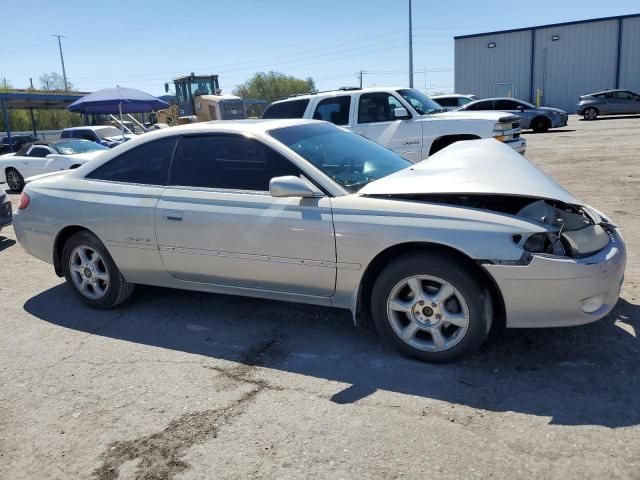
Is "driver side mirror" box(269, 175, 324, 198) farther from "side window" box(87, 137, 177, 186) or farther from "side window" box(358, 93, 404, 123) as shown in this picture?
"side window" box(358, 93, 404, 123)

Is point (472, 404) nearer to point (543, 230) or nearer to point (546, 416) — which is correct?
point (546, 416)

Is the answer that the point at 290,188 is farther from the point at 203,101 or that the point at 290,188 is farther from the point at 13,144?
the point at 13,144

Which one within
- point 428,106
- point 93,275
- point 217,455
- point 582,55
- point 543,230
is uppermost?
point 582,55

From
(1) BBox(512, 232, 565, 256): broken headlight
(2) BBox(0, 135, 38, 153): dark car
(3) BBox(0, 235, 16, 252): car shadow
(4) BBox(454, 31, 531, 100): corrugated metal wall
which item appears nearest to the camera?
(1) BBox(512, 232, 565, 256): broken headlight

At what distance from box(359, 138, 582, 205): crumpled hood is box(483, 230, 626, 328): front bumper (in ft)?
1.38

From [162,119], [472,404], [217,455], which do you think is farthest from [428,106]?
[162,119]

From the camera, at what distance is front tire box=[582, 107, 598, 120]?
27.8 m

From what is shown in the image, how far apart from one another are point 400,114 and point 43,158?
9490 millimetres

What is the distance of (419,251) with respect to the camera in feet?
11.4

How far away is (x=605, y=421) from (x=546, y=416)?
283mm

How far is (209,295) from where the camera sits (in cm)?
504

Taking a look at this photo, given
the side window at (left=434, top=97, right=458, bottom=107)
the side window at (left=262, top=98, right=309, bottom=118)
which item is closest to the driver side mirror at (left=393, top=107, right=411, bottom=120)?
the side window at (left=262, top=98, right=309, bottom=118)

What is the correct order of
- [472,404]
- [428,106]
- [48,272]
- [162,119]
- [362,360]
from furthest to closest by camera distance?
[162,119] → [428,106] → [48,272] → [362,360] → [472,404]

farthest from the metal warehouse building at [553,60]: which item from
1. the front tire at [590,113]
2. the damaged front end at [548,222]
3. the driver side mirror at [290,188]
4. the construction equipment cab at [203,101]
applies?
the driver side mirror at [290,188]
